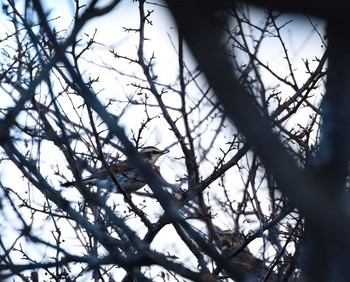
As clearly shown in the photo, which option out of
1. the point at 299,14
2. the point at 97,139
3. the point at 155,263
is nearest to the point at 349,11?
the point at 299,14

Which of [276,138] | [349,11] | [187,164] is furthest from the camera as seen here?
[187,164]

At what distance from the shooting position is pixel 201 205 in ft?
19.2

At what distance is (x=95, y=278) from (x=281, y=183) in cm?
419

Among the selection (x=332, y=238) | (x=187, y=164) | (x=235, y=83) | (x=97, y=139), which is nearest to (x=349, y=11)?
(x=235, y=83)

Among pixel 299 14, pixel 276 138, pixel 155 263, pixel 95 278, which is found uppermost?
pixel 95 278

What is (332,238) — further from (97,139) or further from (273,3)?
(97,139)

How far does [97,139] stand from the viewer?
4613 millimetres

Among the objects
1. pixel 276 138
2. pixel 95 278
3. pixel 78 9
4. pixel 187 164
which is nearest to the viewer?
pixel 276 138

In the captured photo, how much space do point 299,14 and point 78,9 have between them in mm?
3849

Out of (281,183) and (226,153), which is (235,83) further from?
(226,153)

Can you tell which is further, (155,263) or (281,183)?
(155,263)

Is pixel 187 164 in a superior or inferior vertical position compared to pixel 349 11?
superior

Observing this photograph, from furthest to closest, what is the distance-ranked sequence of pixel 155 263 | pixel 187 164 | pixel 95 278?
pixel 187 164
pixel 95 278
pixel 155 263

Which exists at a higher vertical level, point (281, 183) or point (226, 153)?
point (226, 153)
